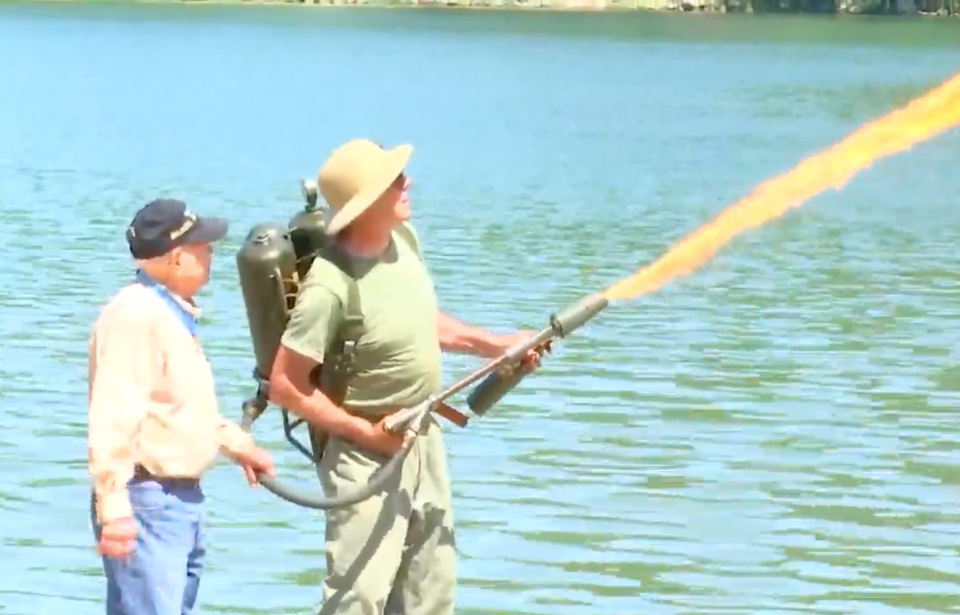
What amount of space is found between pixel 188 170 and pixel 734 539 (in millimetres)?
23172

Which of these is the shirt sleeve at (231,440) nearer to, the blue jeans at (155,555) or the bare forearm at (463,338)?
the blue jeans at (155,555)

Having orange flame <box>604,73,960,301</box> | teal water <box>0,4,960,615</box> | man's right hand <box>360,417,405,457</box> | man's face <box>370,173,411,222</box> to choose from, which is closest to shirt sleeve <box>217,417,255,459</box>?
man's right hand <box>360,417,405,457</box>

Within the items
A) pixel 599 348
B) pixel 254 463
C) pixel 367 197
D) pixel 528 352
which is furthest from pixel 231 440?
pixel 599 348

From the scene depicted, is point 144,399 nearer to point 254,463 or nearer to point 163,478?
point 163,478

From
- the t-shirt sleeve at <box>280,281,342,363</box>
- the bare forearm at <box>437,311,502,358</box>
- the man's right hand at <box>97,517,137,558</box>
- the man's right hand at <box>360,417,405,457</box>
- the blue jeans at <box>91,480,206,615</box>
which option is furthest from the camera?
the bare forearm at <box>437,311,502,358</box>

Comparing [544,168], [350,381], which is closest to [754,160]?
[544,168]

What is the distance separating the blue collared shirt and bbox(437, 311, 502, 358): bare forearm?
1.01 metres

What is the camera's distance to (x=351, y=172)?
6.54 meters

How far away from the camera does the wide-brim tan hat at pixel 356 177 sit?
644 centimetres

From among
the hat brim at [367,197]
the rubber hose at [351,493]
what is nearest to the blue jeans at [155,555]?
the rubber hose at [351,493]

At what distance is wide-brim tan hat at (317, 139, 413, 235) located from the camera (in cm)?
644

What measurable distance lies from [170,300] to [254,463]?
22.2 inches

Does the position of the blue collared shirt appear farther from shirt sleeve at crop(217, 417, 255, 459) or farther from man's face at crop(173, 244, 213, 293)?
shirt sleeve at crop(217, 417, 255, 459)

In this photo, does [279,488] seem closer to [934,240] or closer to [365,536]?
[365,536]
